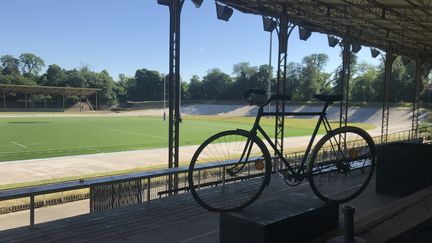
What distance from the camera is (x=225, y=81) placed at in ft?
340

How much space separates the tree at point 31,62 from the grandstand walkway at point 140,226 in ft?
427

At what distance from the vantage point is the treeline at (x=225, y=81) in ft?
275

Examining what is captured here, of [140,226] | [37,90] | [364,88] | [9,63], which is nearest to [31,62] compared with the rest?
[9,63]

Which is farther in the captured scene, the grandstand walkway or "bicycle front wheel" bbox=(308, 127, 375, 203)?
the grandstand walkway

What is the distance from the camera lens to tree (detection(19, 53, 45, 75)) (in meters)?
126

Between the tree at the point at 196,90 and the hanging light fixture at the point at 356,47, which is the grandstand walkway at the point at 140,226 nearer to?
the hanging light fixture at the point at 356,47

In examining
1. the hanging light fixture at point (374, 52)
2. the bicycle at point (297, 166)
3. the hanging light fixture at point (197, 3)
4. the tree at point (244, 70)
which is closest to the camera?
the bicycle at point (297, 166)

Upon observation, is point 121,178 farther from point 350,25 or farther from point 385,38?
point 385,38

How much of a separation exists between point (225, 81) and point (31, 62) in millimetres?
64653

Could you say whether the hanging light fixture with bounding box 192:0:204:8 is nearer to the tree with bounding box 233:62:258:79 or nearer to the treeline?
the treeline

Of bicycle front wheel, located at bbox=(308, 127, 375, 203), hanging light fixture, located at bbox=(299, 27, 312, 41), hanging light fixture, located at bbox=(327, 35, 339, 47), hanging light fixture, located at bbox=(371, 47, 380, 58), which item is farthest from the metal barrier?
hanging light fixture, located at bbox=(371, 47, 380, 58)

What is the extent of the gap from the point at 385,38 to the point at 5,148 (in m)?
24.0

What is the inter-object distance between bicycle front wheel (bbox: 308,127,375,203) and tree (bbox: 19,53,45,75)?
132822mm

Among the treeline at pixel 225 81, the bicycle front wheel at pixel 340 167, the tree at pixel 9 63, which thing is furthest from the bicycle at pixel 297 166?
the tree at pixel 9 63
